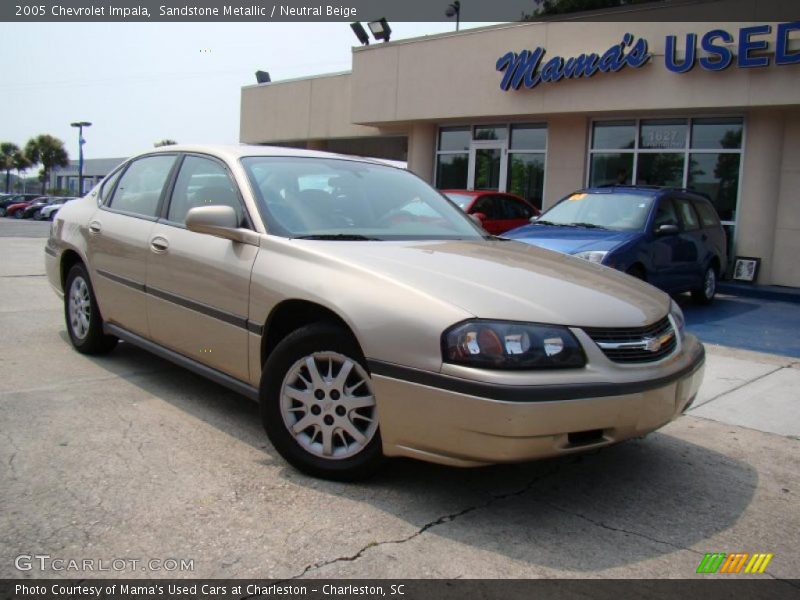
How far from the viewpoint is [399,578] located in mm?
2547

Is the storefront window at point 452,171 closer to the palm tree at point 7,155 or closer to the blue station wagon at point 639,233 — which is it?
the blue station wagon at point 639,233

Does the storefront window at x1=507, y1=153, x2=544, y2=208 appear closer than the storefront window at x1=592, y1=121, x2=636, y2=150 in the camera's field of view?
No

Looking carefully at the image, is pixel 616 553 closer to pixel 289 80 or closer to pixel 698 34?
pixel 698 34

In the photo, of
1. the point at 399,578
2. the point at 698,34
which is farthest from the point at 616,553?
the point at 698,34

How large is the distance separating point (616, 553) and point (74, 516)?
211cm

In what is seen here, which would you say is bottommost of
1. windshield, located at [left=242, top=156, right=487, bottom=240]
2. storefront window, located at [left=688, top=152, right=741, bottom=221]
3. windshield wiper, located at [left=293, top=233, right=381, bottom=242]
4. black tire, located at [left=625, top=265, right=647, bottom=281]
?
black tire, located at [left=625, top=265, right=647, bottom=281]

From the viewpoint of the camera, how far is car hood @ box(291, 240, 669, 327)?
9.78 ft

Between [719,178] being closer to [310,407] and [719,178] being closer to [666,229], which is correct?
[666,229]

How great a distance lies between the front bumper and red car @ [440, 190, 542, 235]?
831 centimetres

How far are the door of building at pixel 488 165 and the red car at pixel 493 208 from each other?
10.8 feet

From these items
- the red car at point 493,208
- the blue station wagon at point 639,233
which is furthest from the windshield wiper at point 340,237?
the red car at point 493,208

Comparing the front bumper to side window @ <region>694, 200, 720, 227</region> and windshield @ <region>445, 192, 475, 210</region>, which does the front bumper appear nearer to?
side window @ <region>694, 200, 720, 227</region>

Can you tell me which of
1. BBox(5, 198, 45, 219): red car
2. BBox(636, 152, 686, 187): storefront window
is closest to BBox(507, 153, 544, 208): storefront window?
BBox(636, 152, 686, 187): storefront window

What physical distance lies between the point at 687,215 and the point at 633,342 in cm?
686
